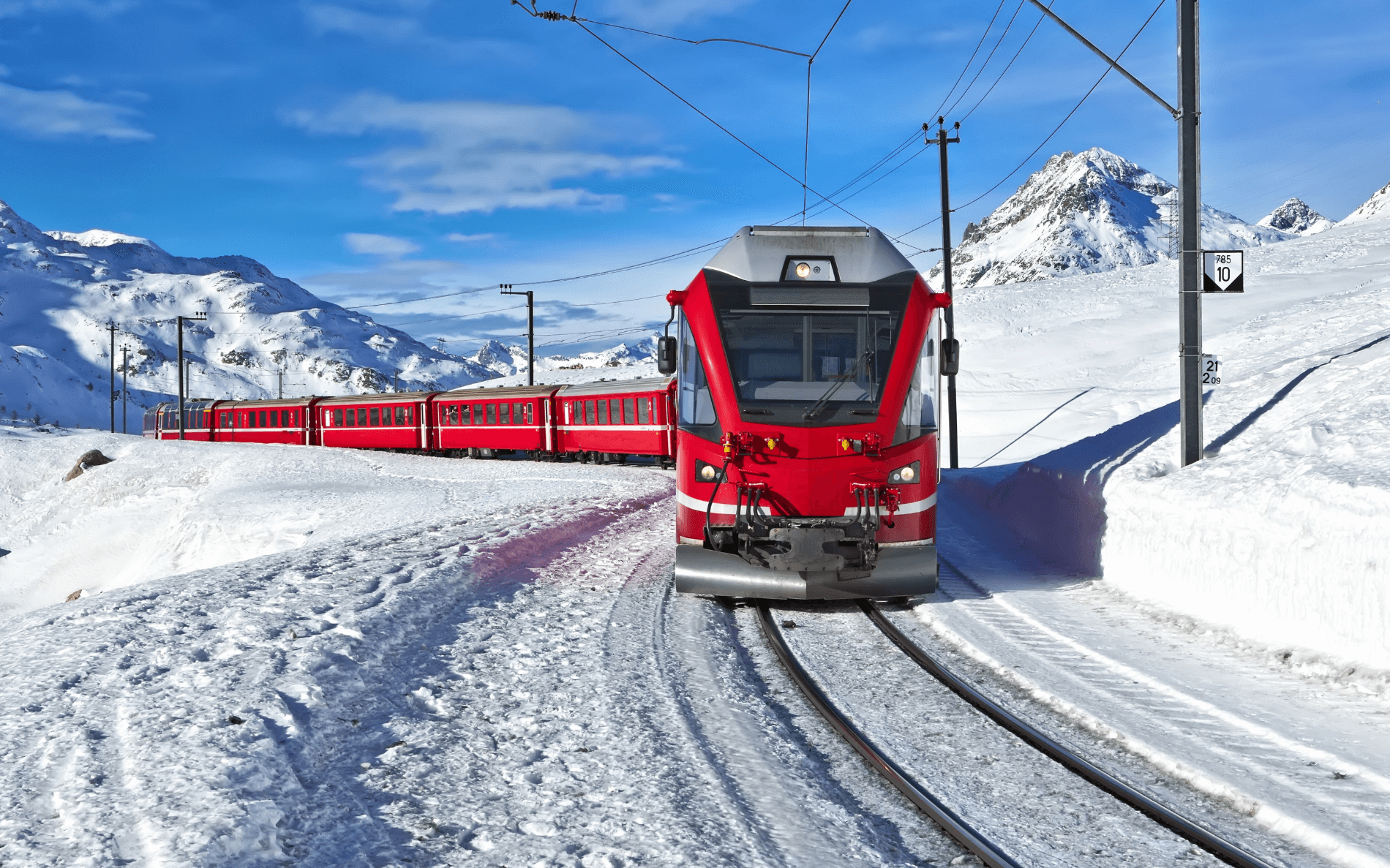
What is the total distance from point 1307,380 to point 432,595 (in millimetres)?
11531

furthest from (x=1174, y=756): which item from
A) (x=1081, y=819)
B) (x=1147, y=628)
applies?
(x=1147, y=628)

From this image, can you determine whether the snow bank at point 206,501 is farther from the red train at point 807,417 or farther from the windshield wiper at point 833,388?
the windshield wiper at point 833,388

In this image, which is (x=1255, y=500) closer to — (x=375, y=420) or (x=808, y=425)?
(x=808, y=425)

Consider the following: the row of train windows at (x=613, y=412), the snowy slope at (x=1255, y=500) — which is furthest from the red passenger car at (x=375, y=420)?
the snowy slope at (x=1255, y=500)

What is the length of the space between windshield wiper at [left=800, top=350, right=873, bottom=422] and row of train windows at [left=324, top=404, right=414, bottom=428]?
3329 centimetres

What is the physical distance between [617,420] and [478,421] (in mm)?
9052

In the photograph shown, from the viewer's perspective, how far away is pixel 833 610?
950 centimetres

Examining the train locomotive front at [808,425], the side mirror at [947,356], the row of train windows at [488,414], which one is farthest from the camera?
the row of train windows at [488,414]

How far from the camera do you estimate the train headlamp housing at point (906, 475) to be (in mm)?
8867

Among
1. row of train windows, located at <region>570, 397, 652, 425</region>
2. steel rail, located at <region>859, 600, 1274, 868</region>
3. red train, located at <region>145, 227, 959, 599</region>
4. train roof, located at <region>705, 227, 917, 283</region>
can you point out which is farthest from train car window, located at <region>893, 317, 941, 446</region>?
row of train windows, located at <region>570, 397, 652, 425</region>

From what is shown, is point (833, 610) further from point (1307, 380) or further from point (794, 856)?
point (1307, 380)

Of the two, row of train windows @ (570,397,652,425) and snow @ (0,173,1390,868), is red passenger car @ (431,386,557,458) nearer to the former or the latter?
row of train windows @ (570,397,652,425)

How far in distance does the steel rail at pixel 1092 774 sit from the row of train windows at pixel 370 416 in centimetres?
3547

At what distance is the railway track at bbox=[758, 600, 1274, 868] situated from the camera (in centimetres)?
414
